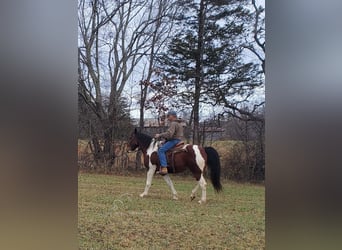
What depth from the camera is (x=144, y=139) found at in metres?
3.06

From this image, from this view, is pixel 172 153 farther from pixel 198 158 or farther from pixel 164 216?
pixel 164 216

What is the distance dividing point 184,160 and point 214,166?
256mm

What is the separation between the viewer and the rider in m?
3.01

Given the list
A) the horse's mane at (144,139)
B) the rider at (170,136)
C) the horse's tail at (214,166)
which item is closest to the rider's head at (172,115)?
the rider at (170,136)

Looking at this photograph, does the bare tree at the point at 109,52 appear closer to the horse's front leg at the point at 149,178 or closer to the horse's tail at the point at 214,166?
the horse's front leg at the point at 149,178

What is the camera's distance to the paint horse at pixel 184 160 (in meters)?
2.96

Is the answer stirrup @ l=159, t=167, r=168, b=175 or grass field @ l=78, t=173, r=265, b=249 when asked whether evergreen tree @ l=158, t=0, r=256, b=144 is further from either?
grass field @ l=78, t=173, r=265, b=249

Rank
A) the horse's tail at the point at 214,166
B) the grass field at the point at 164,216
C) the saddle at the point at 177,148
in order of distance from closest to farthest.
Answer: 1. the grass field at the point at 164,216
2. the horse's tail at the point at 214,166
3. the saddle at the point at 177,148

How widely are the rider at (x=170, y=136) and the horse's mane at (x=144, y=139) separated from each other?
0.22 feet
